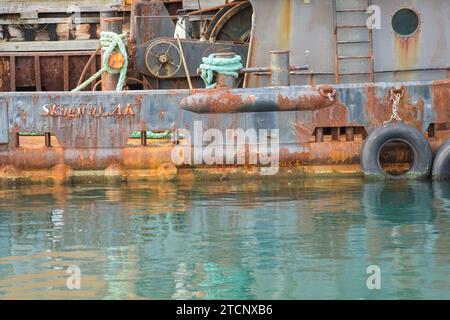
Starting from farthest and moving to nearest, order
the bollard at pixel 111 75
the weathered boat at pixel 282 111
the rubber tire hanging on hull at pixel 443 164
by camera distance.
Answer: the bollard at pixel 111 75 < the weathered boat at pixel 282 111 < the rubber tire hanging on hull at pixel 443 164

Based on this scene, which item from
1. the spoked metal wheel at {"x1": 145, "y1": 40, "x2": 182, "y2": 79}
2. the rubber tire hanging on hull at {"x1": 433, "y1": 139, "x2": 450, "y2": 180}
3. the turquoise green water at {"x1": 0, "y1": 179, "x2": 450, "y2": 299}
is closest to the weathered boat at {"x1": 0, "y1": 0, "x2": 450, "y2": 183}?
the rubber tire hanging on hull at {"x1": 433, "y1": 139, "x2": 450, "y2": 180}

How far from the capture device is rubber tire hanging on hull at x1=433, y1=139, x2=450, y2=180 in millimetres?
15742

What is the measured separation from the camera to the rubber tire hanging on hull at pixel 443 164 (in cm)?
1574

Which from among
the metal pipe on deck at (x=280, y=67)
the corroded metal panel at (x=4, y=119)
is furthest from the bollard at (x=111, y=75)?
the metal pipe on deck at (x=280, y=67)

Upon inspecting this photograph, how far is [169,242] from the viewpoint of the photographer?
12.9 metres

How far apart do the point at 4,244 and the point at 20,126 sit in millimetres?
3714

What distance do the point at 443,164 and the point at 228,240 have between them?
4.03 m

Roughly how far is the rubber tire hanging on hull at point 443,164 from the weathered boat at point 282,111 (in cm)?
→ 1

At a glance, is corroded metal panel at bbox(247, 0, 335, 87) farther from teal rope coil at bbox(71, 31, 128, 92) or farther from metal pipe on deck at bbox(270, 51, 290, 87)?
teal rope coil at bbox(71, 31, 128, 92)

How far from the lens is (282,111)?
16.2 meters

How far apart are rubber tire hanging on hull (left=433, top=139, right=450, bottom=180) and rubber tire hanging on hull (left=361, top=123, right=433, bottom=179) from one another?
12 centimetres

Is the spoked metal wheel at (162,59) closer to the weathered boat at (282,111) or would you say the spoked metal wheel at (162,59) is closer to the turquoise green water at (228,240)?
the weathered boat at (282,111)
